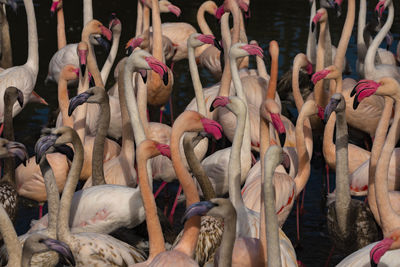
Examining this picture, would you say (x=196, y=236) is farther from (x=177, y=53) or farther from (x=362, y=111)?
(x=177, y=53)

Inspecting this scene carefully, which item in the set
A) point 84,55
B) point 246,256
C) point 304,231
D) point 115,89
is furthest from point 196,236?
point 115,89

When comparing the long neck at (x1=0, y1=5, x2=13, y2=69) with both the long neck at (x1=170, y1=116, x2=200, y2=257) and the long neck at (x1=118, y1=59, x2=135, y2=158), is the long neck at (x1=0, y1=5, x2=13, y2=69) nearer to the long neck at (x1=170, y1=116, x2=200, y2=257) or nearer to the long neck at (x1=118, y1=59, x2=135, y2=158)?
the long neck at (x1=118, y1=59, x2=135, y2=158)

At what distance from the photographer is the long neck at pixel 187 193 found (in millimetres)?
5145

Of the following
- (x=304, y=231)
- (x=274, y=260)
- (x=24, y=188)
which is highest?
(x=274, y=260)

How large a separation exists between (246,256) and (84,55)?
3.55 m

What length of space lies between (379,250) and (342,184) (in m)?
1.72

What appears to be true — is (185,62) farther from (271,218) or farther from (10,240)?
(271,218)

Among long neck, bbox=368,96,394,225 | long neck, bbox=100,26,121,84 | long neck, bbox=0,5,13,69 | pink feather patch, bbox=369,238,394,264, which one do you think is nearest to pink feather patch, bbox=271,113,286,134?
long neck, bbox=368,96,394,225

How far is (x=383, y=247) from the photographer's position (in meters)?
4.40

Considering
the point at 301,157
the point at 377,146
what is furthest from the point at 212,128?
the point at 377,146

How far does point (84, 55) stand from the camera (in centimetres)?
780

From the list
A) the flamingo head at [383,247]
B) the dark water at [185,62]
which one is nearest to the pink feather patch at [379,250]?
the flamingo head at [383,247]

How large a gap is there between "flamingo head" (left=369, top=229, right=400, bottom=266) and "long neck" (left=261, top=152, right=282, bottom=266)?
556 mm

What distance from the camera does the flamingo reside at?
6.06 m
